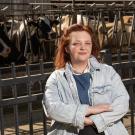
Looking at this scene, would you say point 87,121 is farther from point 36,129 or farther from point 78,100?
point 36,129

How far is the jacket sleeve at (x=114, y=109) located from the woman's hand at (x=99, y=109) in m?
0.04

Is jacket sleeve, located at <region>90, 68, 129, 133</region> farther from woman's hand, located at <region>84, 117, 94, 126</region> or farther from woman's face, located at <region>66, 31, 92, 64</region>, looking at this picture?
woman's face, located at <region>66, 31, 92, 64</region>

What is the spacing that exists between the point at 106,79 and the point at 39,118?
331 centimetres

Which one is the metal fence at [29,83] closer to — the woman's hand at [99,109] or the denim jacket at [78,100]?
the denim jacket at [78,100]

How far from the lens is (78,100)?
366 cm

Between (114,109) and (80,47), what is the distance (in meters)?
0.49

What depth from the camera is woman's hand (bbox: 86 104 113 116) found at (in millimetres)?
3598

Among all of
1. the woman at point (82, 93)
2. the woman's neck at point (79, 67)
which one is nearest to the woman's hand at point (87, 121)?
the woman at point (82, 93)

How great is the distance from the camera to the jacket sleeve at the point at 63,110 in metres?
3.57

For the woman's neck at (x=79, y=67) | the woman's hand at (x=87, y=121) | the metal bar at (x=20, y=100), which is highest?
the woman's neck at (x=79, y=67)

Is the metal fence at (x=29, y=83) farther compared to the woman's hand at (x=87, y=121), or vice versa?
the metal fence at (x=29, y=83)

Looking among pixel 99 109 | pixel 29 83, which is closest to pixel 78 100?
pixel 99 109

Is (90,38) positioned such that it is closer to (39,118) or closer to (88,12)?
(39,118)

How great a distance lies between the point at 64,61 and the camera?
3820mm
